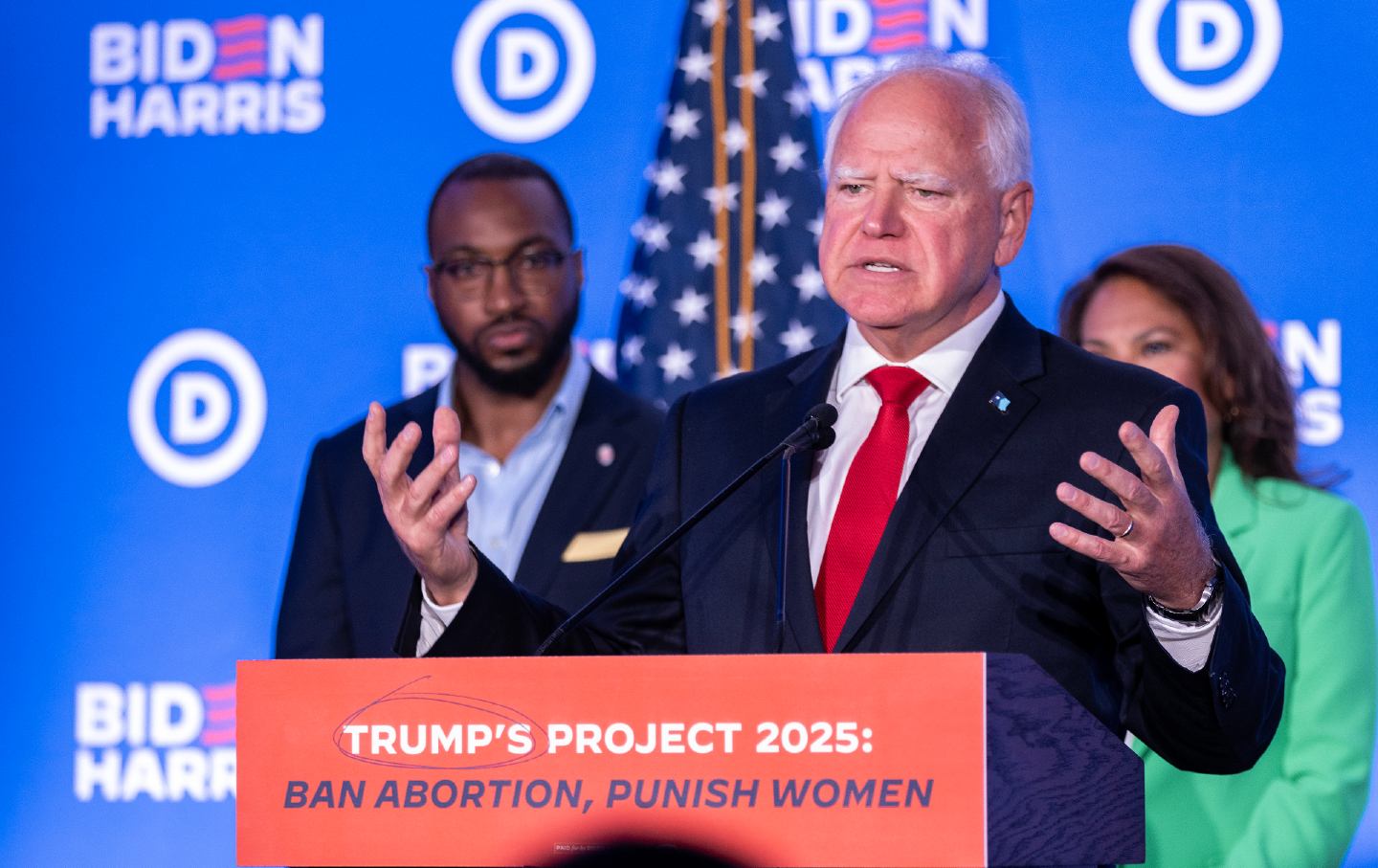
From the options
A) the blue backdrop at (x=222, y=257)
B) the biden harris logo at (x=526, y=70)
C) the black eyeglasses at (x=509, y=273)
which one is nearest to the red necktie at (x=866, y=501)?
the black eyeglasses at (x=509, y=273)

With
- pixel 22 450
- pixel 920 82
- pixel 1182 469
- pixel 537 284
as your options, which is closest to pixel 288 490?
pixel 22 450

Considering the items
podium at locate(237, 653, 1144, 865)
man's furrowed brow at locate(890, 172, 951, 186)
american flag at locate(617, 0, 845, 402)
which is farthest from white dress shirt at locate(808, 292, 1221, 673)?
american flag at locate(617, 0, 845, 402)

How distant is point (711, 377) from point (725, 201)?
448 mm

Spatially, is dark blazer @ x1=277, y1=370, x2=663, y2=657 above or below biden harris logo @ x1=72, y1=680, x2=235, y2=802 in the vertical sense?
above

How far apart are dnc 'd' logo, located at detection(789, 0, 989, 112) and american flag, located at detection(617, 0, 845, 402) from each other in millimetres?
43

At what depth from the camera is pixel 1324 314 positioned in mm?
3598

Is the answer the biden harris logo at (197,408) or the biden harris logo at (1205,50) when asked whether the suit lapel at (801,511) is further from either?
the biden harris logo at (197,408)

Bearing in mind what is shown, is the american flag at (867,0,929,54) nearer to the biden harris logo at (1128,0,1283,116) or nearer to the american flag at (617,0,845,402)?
the american flag at (617,0,845,402)

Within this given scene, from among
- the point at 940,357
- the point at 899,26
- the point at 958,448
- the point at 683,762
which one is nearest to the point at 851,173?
the point at 940,357

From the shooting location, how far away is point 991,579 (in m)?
1.99

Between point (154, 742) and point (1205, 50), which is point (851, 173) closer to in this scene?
point (1205, 50)

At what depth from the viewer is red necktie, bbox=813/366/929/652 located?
2.05 metres

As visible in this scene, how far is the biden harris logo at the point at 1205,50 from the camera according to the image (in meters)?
3.70

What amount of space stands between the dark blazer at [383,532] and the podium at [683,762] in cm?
168
